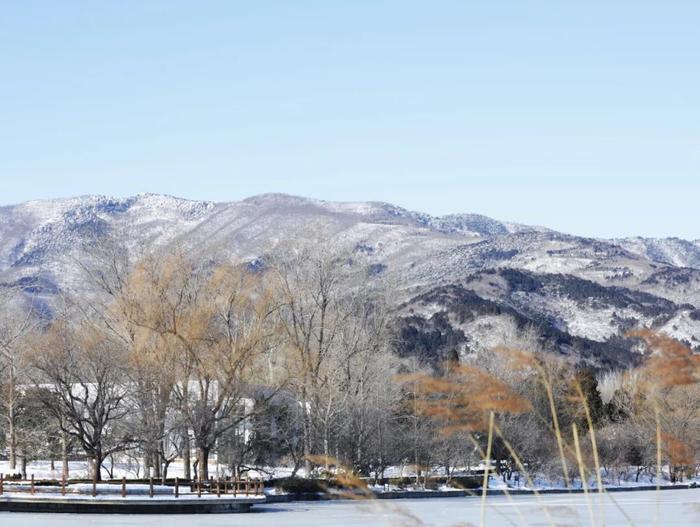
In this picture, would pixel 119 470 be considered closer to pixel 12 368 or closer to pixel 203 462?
pixel 12 368

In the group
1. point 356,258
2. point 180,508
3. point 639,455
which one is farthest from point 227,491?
point 639,455

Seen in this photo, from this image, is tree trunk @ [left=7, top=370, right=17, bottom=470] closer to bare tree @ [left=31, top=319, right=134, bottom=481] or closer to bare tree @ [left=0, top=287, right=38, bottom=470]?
bare tree @ [left=0, top=287, right=38, bottom=470]

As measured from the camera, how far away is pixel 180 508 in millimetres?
42625

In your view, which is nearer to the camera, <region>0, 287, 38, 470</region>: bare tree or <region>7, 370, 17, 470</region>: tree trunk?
<region>7, 370, 17, 470</region>: tree trunk

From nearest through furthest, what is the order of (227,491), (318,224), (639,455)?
(227,491) < (318,224) < (639,455)

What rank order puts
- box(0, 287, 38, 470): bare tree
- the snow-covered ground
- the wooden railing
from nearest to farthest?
the wooden railing, box(0, 287, 38, 470): bare tree, the snow-covered ground

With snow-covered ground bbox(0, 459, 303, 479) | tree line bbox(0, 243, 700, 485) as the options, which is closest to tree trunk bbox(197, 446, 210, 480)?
tree line bbox(0, 243, 700, 485)

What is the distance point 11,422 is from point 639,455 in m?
45.4

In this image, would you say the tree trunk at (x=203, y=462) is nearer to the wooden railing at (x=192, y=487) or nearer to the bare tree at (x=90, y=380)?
the wooden railing at (x=192, y=487)

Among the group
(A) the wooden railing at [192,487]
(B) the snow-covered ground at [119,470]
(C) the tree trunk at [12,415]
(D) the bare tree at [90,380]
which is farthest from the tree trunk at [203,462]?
(C) the tree trunk at [12,415]

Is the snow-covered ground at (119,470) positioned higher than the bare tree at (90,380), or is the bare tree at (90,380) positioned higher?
the bare tree at (90,380)

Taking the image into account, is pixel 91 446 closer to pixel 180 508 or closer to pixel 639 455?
pixel 180 508

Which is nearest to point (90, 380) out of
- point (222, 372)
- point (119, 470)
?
point (222, 372)

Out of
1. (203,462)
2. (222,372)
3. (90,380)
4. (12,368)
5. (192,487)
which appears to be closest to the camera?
(192,487)
